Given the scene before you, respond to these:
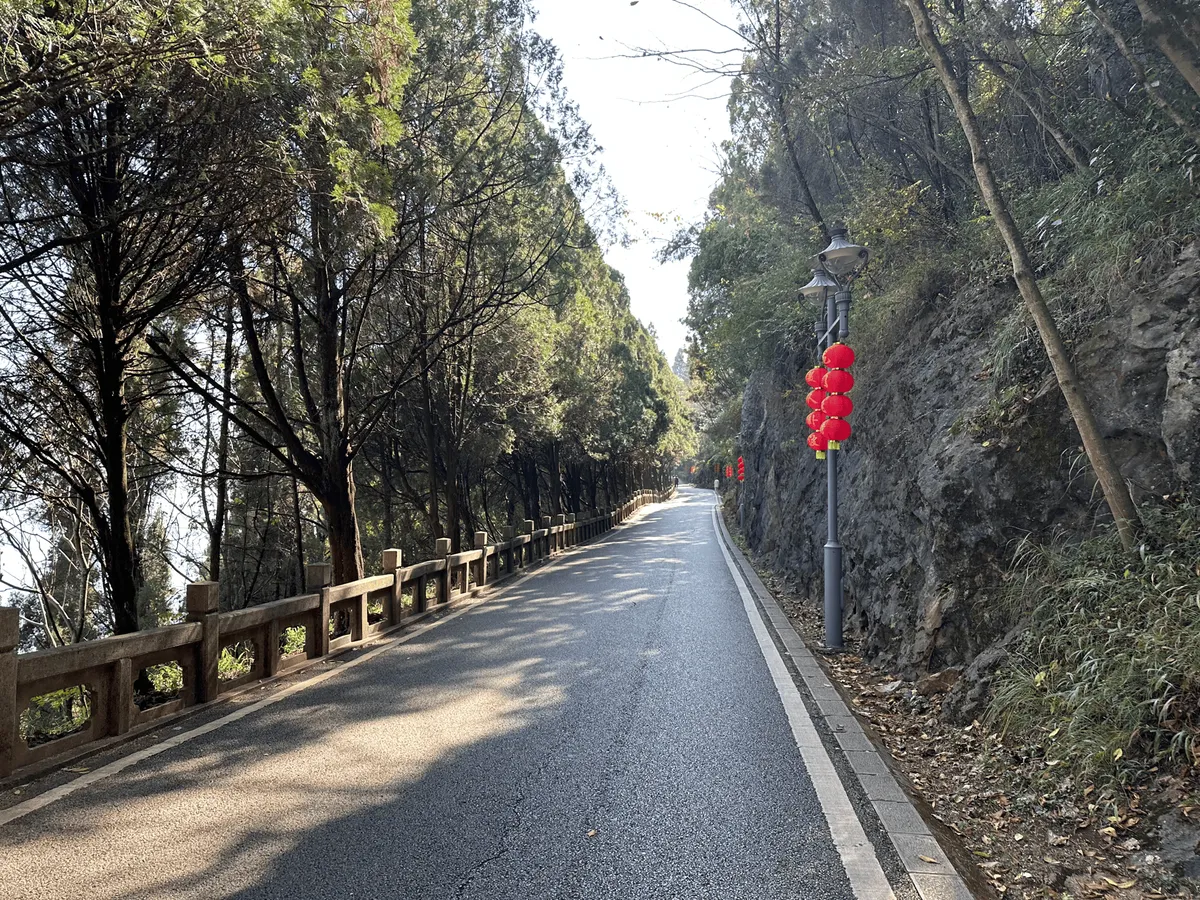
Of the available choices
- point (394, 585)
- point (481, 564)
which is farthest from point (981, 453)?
point (481, 564)

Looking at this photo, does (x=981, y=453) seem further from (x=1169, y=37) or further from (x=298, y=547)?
(x=298, y=547)

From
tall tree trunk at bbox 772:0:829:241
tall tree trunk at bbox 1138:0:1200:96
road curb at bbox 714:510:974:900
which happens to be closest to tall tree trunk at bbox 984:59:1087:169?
tall tree trunk at bbox 1138:0:1200:96

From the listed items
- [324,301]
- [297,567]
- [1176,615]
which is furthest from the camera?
[297,567]

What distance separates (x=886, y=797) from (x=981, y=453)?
318cm

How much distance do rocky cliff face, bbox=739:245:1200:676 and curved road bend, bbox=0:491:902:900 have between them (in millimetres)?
1668

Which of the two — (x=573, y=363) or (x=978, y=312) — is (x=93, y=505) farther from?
(x=573, y=363)

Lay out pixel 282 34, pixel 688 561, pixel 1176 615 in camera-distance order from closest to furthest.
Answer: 1. pixel 1176 615
2. pixel 282 34
3. pixel 688 561

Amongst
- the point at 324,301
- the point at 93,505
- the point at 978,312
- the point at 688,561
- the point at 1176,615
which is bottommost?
the point at 688,561

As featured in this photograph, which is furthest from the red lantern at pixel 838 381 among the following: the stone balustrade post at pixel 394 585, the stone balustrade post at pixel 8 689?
the stone balustrade post at pixel 8 689

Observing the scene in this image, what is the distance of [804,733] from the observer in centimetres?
526


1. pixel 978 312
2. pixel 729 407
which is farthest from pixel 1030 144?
pixel 729 407

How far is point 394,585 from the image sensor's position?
977 centimetres

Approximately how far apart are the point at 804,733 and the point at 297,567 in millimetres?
18033

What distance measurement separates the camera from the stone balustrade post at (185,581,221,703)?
6.00 m
